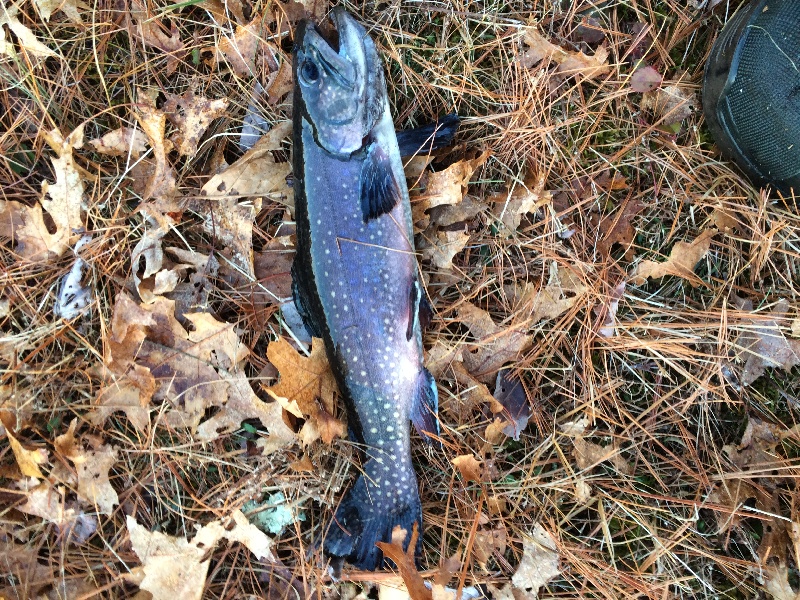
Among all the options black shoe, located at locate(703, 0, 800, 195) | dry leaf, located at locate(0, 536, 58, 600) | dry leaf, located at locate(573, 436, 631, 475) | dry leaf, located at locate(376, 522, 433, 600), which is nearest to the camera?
dry leaf, located at locate(376, 522, 433, 600)

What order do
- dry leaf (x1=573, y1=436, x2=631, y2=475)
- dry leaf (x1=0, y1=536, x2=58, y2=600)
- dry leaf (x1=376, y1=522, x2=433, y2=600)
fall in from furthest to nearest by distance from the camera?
dry leaf (x1=573, y1=436, x2=631, y2=475) < dry leaf (x1=0, y1=536, x2=58, y2=600) < dry leaf (x1=376, y1=522, x2=433, y2=600)

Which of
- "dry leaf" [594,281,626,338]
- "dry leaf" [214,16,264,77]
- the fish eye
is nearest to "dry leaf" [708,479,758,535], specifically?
"dry leaf" [594,281,626,338]

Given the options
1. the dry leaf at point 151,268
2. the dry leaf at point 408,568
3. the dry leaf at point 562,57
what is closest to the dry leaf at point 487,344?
the dry leaf at point 408,568

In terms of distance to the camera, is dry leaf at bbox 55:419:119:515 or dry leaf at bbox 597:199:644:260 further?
dry leaf at bbox 597:199:644:260

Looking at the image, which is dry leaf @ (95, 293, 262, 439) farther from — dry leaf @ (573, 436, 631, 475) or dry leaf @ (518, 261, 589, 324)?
dry leaf @ (573, 436, 631, 475)

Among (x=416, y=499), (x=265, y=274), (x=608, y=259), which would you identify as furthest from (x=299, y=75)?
(x=416, y=499)

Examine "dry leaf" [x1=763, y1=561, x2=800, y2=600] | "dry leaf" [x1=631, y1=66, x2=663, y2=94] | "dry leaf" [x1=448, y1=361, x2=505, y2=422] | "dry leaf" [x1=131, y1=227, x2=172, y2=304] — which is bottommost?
"dry leaf" [x1=763, y1=561, x2=800, y2=600]

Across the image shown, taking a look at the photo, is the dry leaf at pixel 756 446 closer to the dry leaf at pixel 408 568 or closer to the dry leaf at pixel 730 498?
the dry leaf at pixel 730 498

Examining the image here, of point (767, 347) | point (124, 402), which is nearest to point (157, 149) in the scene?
point (124, 402)
